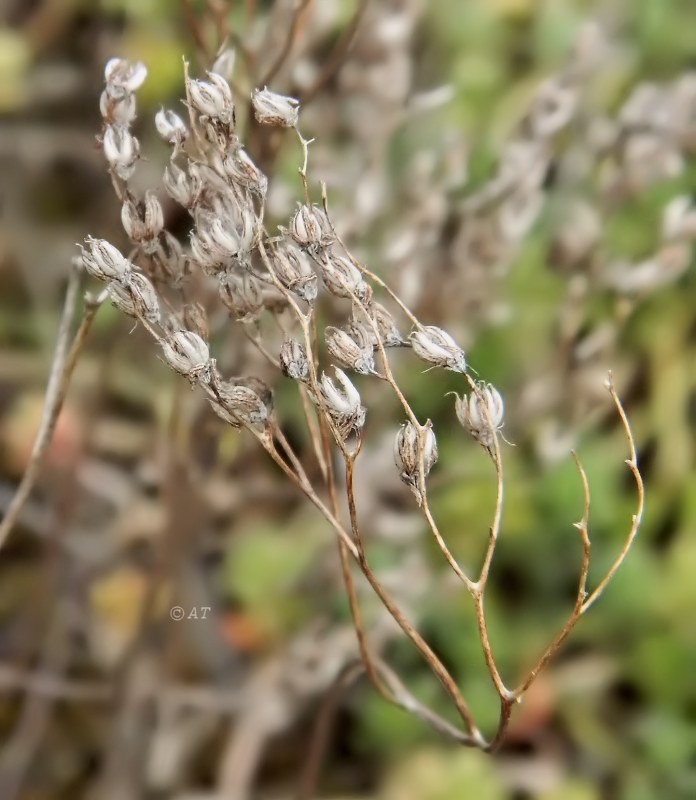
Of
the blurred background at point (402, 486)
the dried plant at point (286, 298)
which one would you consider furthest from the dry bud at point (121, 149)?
the blurred background at point (402, 486)

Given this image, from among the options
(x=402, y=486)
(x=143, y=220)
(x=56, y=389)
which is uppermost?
(x=143, y=220)

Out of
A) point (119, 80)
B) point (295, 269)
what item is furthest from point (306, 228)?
point (119, 80)

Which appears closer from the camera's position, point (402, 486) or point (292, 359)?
point (292, 359)

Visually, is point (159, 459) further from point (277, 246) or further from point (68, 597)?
point (277, 246)

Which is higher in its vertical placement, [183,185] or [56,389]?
[183,185]

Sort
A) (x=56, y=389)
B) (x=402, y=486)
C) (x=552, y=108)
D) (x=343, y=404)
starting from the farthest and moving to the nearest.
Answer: (x=402, y=486) → (x=552, y=108) → (x=56, y=389) → (x=343, y=404)

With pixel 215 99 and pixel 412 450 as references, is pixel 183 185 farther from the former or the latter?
pixel 412 450

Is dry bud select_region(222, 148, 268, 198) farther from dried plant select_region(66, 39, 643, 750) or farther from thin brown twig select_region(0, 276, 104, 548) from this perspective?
thin brown twig select_region(0, 276, 104, 548)
